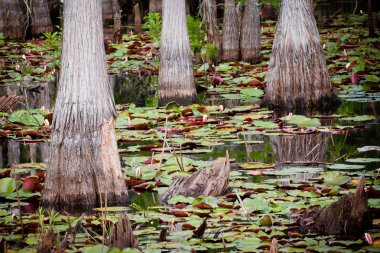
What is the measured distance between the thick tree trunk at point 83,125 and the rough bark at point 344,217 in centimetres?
211

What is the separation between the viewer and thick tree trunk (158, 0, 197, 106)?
590 inches

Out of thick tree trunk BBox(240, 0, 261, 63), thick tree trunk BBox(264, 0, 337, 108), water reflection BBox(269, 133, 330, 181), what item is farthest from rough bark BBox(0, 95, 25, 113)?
thick tree trunk BBox(240, 0, 261, 63)

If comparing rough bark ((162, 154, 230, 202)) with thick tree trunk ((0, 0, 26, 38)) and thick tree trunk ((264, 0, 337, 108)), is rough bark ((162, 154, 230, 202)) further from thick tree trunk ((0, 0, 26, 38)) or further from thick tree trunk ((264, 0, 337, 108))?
thick tree trunk ((0, 0, 26, 38))

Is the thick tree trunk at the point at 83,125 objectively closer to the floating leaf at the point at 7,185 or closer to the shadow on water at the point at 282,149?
the shadow on water at the point at 282,149

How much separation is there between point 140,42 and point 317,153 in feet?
43.5

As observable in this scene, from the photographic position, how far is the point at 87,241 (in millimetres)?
7621

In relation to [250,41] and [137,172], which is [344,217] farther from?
[250,41]

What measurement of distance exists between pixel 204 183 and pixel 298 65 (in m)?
5.55

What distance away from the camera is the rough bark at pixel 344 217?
7617 mm

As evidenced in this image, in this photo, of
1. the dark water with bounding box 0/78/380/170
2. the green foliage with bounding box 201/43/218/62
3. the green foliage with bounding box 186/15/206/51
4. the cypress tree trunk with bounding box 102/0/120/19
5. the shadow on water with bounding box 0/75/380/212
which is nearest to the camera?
the shadow on water with bounding box 0/75/380/212

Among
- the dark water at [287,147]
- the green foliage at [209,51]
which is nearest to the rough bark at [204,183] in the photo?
the dark water at [287,147]

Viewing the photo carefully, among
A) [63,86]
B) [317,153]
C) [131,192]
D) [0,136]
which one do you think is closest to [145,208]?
[131,192]

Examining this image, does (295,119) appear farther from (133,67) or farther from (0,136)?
(133,67)

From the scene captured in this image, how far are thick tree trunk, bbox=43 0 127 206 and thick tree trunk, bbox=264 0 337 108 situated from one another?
5.51 metres
